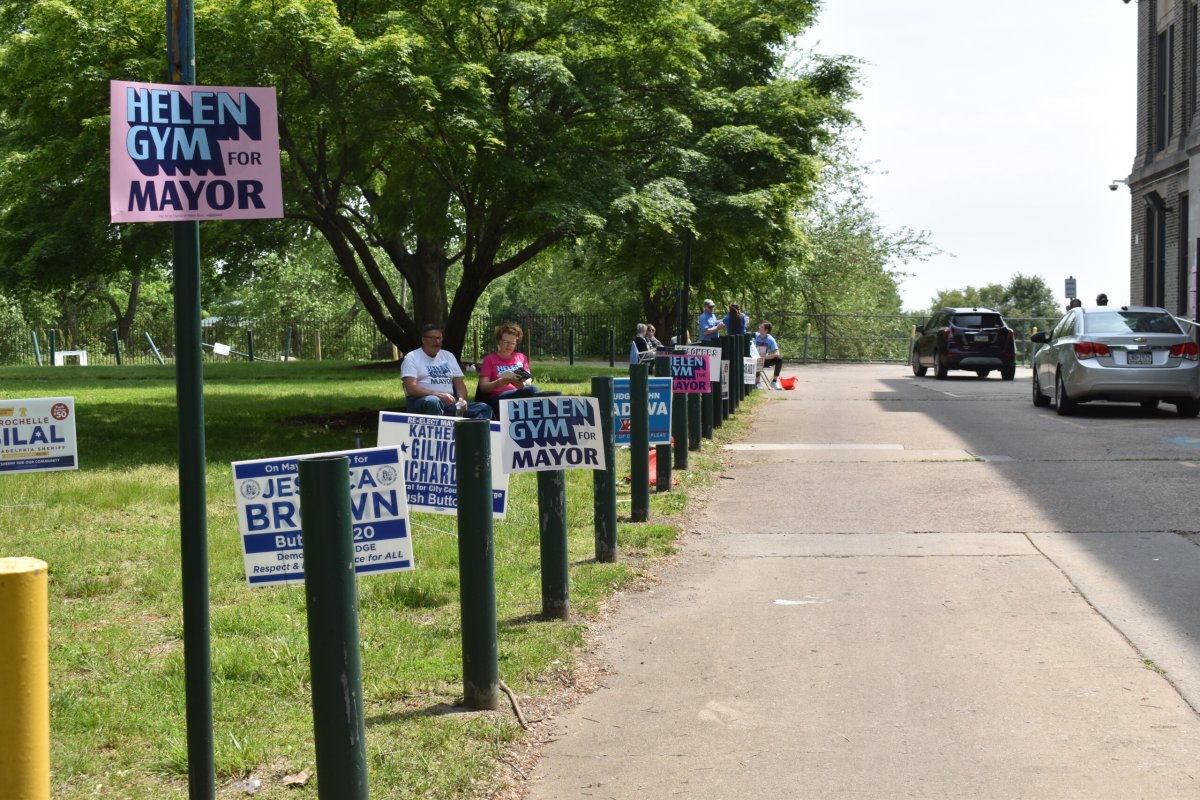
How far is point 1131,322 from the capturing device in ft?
63.6

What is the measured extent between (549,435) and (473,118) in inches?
310

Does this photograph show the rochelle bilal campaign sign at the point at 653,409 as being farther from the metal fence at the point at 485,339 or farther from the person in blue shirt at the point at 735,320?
the metal fence at the point at 485,339

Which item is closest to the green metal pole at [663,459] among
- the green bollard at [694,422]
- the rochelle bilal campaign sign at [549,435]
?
the green bollard at [694,422]

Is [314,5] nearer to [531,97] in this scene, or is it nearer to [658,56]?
[531,97]

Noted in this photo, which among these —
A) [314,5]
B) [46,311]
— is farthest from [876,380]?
[46,311]

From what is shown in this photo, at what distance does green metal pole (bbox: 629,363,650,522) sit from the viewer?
400 inches

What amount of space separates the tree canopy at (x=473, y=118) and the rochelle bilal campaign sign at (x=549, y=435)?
7.12 m

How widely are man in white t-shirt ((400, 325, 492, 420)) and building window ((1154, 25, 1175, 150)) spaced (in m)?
26.8

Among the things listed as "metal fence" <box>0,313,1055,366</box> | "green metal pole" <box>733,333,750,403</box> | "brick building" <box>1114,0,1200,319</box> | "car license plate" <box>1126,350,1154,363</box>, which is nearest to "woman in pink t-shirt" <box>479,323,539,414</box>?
"green metal pole" <box>733,333,750,403</box>

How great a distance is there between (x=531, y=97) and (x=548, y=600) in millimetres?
10508

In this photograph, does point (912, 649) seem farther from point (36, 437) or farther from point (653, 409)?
point (36, 437)

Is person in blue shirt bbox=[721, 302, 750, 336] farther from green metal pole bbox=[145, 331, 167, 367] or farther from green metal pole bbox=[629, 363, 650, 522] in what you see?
green metal pole bbox=[145, 331, 167, 367]

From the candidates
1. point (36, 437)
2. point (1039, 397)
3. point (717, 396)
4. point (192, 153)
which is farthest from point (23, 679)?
point (1039, 397)

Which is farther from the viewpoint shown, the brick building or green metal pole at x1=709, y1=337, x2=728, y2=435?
the brick building
